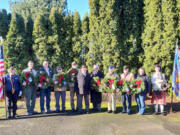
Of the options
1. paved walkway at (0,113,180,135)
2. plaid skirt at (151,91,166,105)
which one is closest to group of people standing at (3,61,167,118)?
plaid skirt at (151,91,166,105)

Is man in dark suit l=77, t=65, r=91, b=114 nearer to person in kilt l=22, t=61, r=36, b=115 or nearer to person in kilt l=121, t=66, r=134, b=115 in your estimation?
person in kilt l=121, t=66, r=134, b=115

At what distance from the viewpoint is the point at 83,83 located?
7719 millimetres

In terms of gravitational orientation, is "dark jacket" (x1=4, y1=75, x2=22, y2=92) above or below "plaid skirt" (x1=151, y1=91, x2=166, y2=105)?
above

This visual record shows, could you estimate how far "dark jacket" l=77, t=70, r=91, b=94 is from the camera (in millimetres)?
7719

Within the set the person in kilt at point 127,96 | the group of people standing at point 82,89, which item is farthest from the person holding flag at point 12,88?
the person in kilt at point 127,96

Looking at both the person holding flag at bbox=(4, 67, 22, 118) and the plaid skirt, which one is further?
the plaid skirt

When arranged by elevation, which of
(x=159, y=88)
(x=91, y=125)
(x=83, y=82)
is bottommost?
(x=91, y=125)

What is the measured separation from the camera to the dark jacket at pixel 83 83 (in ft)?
25.3

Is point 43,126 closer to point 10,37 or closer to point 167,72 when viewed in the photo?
point 167,72

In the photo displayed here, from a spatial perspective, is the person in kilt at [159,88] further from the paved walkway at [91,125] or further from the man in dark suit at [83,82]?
the man in dark suit at [83,82]

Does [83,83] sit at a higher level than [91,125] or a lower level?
higher

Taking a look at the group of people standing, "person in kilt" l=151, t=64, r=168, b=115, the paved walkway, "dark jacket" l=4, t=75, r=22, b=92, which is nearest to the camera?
the paved walkway

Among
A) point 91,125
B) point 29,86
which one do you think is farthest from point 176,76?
point 29,86

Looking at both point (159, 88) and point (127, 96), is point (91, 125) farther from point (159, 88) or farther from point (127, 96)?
point (159, 88)
